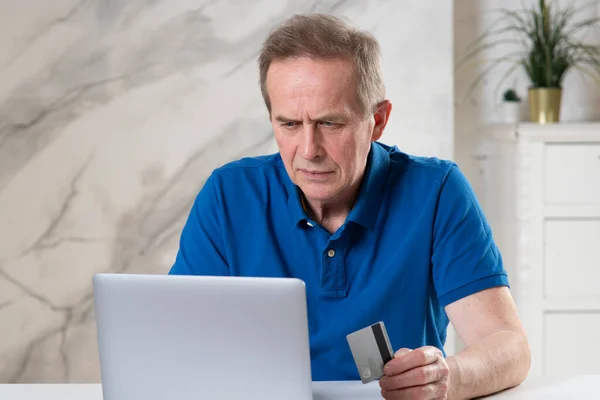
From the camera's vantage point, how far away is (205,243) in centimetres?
179

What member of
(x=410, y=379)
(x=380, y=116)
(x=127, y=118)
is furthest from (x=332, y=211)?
(x=127, y=118)

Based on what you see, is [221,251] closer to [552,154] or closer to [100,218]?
[100,218]

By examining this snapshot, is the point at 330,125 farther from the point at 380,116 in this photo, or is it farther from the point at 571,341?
the point at 571,341

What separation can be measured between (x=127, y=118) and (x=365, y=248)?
1.40 metres

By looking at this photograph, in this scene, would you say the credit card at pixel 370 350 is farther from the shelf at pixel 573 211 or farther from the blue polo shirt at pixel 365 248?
the shelf at pixel 573 211

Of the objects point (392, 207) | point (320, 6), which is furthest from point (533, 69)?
point (392, 207)

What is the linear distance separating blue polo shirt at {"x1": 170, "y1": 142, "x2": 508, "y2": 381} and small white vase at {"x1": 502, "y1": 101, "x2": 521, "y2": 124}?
5.01 feet

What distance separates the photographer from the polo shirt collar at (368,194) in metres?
1.71

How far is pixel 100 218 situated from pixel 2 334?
53 centimetres

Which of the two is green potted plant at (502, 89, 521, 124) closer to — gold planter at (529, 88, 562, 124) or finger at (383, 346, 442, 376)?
gold planter at (529, 88, 562, 124)

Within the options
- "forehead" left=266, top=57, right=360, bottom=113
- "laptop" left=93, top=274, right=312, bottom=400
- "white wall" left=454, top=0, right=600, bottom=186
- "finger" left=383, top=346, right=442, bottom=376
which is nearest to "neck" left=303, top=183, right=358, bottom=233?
"forehead" left=266, top=57, right=360, bottom=113

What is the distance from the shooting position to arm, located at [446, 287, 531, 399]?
1.42 metres

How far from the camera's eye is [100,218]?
2.91 meters

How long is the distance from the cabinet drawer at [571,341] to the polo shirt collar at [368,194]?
4.61 feet
